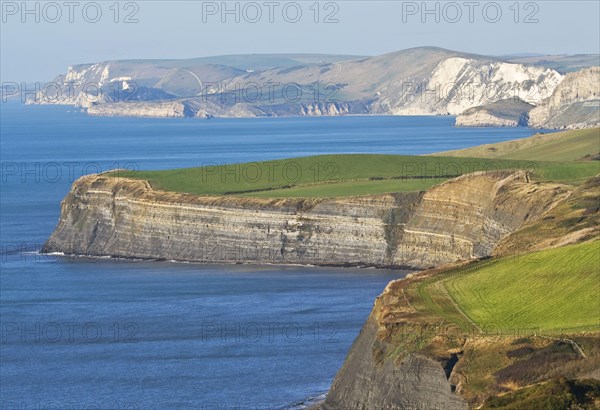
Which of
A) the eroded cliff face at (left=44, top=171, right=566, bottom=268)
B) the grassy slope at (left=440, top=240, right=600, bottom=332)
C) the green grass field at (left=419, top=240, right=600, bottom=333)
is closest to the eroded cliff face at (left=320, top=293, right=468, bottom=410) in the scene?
the green grass field at (left=419, top=240, right=600, bottom=333)

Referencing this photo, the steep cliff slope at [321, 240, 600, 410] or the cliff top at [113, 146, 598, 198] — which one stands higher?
the steep cliff slope at [321, 240, 600, 410]

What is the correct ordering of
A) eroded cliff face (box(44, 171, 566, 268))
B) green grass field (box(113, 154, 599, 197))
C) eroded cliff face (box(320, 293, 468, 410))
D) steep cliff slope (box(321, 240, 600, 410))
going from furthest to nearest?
green grass field (box(113, 154, 599, 197)), eroded cliff face (box(44, 171, 566, 268)), eroded cliff face (box(320, 293, 468, 410)), steep cliff slope (box(321, 240, 600, 410))

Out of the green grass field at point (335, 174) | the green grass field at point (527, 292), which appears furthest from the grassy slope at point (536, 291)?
the green grass field at point (335, 174)

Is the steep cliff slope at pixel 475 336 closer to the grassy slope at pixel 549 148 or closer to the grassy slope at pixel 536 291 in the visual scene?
the grassy slope at pixel 536 291

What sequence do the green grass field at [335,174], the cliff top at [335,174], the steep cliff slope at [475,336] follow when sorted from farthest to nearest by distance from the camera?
1. the green grass field at [335,174]
2. the cliff top at [335,174]
3. the steep cliff slope at [475,336]

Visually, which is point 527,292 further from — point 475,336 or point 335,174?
point 335,174

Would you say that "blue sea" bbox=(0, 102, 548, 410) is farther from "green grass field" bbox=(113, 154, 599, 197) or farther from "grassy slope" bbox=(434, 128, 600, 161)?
"grassy slope" bbox=(434, 128, 600, 161)
